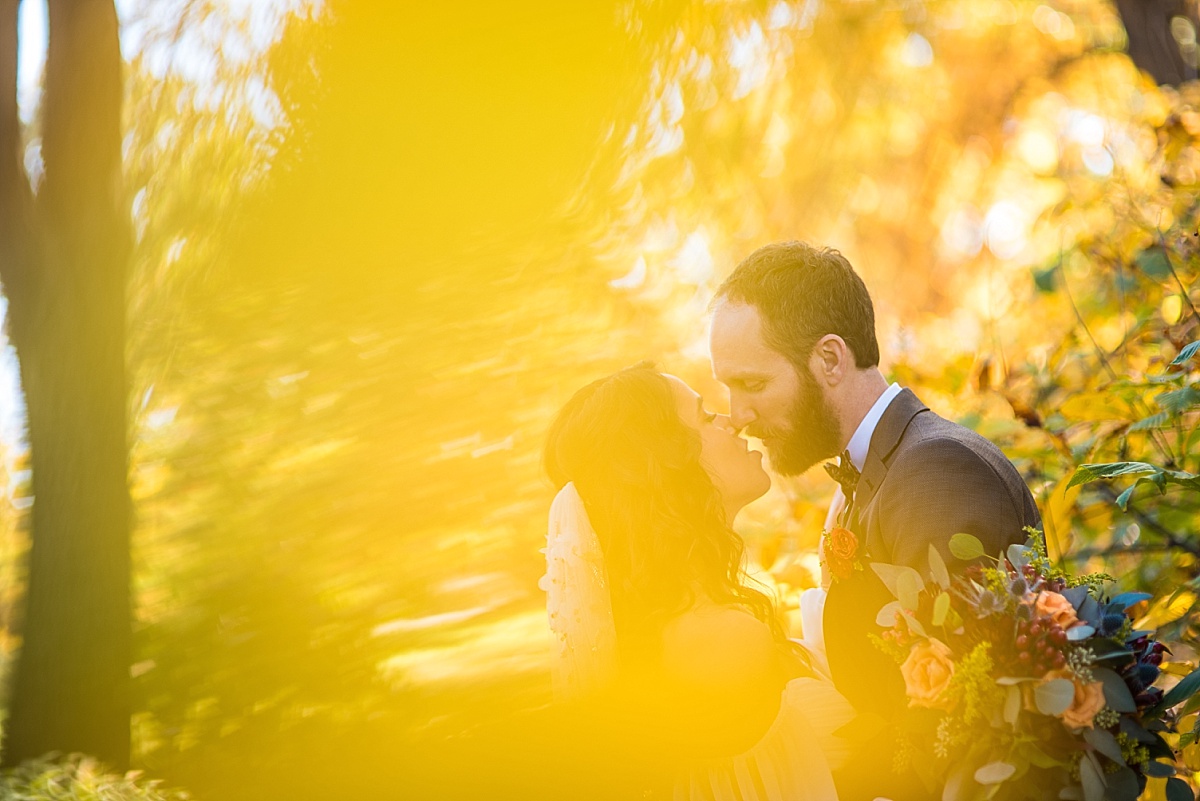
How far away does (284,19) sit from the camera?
208 inches

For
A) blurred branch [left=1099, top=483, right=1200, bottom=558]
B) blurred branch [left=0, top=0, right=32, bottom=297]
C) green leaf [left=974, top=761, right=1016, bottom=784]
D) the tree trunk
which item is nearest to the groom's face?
green leaf [left=974, top=761, right=1016, bottom=784]

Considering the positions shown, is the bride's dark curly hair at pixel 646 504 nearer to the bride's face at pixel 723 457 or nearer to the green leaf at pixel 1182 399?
the bride's face at pixel 723 457

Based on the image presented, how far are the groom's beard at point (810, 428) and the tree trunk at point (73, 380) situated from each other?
3.85 meters

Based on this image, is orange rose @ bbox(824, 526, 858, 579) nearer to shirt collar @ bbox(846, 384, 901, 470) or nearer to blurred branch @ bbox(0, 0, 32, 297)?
shirt collar @ bbox(846, 384, 901, 470)

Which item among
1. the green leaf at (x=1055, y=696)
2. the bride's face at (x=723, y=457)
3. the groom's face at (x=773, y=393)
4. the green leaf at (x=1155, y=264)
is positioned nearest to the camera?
the green leaf at (x=1055, y=696)

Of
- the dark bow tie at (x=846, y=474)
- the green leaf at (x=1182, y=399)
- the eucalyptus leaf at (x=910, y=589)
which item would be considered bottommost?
the eucalyptus leaf at (x=910, y=589)

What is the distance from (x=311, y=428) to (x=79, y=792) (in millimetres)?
1936

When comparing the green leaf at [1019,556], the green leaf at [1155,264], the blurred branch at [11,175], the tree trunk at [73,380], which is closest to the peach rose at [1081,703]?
the green leaf at [1019,556]

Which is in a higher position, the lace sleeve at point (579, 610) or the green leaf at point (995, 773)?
the lace sleeve at point (579, 610)

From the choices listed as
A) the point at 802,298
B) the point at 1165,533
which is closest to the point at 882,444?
the point at 802,298

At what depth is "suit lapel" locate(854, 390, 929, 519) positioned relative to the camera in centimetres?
244

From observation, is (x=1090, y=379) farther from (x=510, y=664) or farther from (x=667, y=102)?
(x=667, y=102)

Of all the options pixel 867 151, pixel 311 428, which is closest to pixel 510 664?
pixel 311 428

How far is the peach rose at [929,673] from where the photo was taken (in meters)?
1.82
